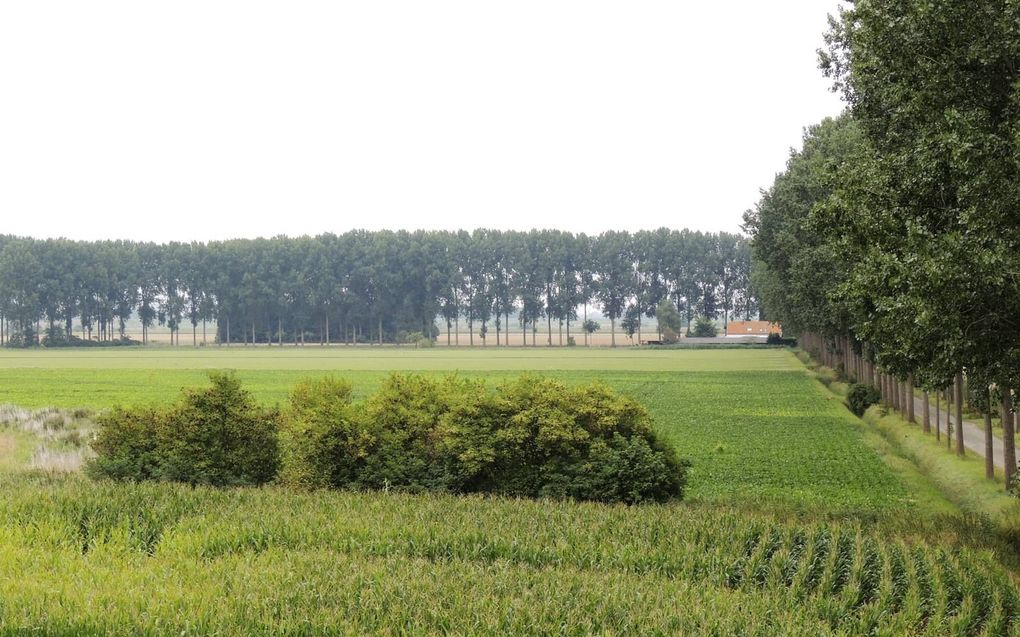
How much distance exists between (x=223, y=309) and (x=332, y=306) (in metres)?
18.8

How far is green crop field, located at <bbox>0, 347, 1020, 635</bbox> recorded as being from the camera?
11.0 meters

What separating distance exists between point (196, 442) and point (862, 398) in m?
37.5

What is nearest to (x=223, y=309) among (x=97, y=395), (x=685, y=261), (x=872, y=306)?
(x=685, y=261)

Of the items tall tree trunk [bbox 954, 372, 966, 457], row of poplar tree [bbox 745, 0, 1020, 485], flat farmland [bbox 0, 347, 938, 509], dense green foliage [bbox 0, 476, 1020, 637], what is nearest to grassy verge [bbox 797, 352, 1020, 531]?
tall tree trunk [bbox 954, 372, 966, 457]

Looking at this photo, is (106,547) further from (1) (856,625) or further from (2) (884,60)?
(2) (884,60)

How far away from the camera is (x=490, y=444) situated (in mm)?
20297

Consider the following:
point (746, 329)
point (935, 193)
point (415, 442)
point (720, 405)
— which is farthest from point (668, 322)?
point (935, 193)

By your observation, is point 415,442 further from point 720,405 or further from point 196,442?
point 720,405

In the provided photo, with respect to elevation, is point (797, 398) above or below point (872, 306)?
below

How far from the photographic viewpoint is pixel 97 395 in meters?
57.3

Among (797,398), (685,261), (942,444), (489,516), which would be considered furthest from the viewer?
(685,261)

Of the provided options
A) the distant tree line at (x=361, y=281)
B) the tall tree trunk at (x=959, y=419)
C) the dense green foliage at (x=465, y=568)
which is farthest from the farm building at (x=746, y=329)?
the dense green foliage at (x=465, y=568)

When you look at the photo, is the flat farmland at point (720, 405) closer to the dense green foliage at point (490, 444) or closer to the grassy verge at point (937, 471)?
the grassy verge at point (937, 471)

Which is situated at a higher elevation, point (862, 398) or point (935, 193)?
point (935, 193)
